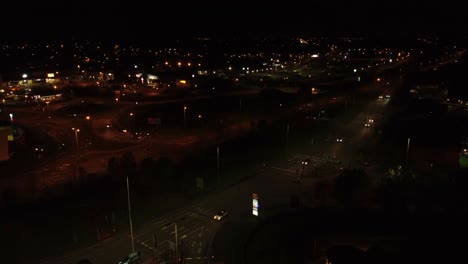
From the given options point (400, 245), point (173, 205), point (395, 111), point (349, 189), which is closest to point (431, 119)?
point (395, 111)

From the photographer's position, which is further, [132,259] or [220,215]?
[220,215]

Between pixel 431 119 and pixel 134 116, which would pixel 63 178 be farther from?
pixel 431 119

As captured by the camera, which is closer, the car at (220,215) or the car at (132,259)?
the car at (132,259)

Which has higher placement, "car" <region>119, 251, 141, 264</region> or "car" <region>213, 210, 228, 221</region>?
"car" <region>119, 251, 141, 264</region>

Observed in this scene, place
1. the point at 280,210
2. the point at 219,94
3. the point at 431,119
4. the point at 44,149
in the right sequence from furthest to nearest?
the point at 219,94 < the point at 431,119 < the point at 44,149 < the point at 280,210

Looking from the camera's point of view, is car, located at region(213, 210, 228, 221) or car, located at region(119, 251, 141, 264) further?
car, located at region(213, 210, 228, 221)

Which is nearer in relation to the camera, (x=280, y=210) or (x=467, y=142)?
(x=280, y=210)

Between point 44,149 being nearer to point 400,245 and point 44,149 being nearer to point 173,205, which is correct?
point 173,205

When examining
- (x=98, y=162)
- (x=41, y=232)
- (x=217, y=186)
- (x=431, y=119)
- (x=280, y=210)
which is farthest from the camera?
(x=431, y=119)

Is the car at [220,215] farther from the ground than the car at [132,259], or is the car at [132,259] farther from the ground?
the car at [132,259]
